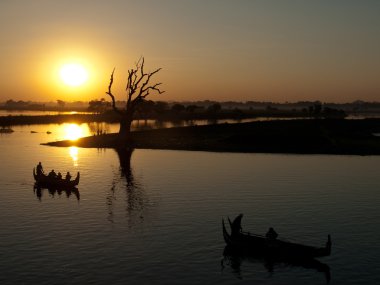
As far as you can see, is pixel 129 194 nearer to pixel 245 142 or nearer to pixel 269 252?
pixel 269 252

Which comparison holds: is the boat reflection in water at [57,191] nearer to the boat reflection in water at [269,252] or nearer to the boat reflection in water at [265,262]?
the boat reflection in water at [269,252]

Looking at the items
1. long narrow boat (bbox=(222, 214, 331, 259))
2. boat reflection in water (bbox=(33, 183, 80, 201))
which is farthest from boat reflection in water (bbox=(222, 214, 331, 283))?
boat reflection in water (bbox=(33, 183, 80, 201))

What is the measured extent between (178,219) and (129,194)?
550 inches

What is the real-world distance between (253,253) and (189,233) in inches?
227

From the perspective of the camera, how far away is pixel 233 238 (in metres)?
36.8

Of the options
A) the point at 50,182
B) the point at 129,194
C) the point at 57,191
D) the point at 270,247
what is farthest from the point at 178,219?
the point at 50,182

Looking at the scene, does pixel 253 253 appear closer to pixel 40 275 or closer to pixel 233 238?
pixel 233 238

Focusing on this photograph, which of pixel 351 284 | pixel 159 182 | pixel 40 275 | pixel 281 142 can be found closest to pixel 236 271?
pixel 351 284

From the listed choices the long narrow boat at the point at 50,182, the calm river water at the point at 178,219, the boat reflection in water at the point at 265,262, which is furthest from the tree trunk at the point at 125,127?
the boat reflection in water at the point at 265,262

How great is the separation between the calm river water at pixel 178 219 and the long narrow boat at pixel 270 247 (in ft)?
3.10

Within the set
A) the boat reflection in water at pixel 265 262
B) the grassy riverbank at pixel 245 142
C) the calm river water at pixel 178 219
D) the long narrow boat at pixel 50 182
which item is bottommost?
the boat reflection in water at pixel 265 262

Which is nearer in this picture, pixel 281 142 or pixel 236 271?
pixel 236 271

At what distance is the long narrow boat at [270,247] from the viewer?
34.0m

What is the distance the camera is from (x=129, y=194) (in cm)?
5731
